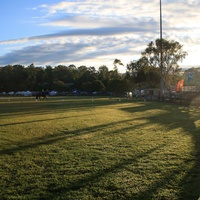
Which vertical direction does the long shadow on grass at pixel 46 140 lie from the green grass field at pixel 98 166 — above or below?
above

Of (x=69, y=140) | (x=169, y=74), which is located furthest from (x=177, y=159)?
(x=169, y=74)

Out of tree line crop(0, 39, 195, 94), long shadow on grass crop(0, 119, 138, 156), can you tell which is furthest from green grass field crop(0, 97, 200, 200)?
tree line crop(0, 39, 195, 94)

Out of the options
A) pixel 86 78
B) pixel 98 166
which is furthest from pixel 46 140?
pixel 86 78

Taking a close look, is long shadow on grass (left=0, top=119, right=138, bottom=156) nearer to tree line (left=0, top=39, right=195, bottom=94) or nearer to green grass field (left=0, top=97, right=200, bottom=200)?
green grass field (left=0, top=97, right=200, bottom=200)

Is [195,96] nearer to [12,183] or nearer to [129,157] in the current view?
[129,157]

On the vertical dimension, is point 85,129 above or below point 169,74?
below

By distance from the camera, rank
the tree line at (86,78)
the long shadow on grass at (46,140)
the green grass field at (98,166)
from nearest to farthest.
→ the green grass field at (98,166), the long shadow on grass at (46,140), the tree line at (86,78)

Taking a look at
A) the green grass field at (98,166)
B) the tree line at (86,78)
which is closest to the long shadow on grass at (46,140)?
the green grass field at (98,166)

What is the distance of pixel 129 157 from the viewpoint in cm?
873

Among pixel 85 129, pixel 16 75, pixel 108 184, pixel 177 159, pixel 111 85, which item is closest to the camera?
pixel 108 184

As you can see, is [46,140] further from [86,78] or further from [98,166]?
[86,78]

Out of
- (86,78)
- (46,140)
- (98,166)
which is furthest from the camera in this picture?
(86,78)

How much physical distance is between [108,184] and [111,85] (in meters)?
94.3

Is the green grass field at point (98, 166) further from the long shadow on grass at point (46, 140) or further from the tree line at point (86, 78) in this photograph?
the tree line at point (86, 78)
